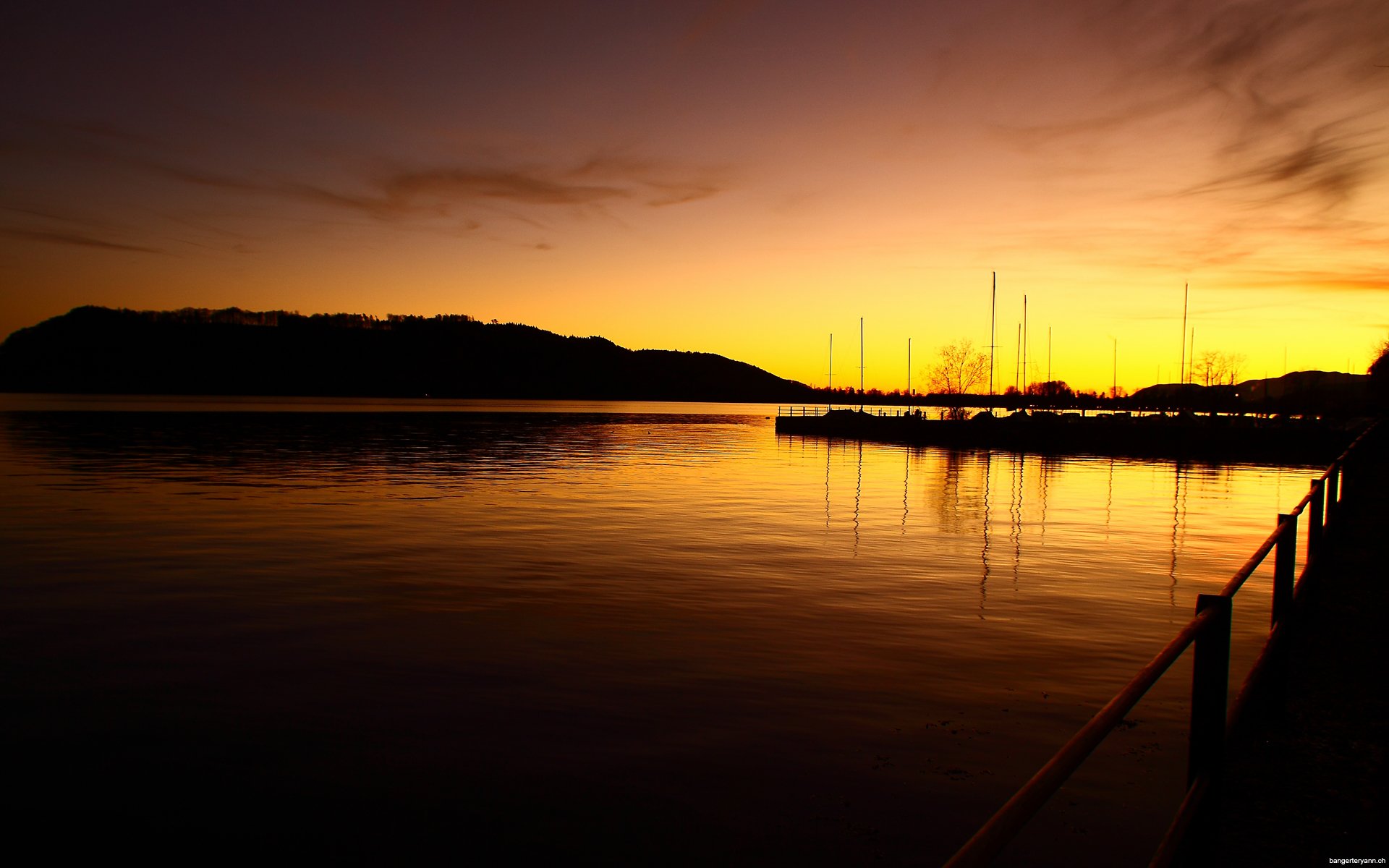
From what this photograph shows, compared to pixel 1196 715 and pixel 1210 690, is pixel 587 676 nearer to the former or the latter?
pixel 1196 715

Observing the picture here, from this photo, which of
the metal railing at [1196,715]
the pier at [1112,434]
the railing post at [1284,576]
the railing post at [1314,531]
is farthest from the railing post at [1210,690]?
the pier at [1112,434]

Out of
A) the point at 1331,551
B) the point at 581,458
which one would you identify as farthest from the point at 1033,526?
A: the point at 581,458

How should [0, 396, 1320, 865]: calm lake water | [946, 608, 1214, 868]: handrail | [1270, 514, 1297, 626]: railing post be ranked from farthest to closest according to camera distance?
[0, 396, 1320, 865]: calm lake water → [1270, 514, 1297, 626]: railing post → [946, 608, 1214, 868]: handrail

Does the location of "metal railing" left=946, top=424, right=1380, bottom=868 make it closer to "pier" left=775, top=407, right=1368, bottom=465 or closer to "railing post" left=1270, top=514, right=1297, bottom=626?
"railing post" left=1270, top=514, right=1297, bottom=626

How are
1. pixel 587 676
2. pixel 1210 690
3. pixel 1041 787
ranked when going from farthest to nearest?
pixel 587 676
pixel 1210 690
pixel 1041 787

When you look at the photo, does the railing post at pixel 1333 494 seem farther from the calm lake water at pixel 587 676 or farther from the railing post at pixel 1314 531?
the calm lake water at pixel 587 676

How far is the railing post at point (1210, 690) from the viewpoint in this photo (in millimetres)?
3949

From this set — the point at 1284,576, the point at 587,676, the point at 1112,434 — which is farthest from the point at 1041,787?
the point at 1112,434

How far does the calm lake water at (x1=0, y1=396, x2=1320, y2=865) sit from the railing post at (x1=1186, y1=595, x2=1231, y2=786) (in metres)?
3.21

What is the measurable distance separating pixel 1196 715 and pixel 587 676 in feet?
27.0

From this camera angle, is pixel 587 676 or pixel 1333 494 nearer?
pixel 587 676

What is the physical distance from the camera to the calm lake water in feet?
25.1

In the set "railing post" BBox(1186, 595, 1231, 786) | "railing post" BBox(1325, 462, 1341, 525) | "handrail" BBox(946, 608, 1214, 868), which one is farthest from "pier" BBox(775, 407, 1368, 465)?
"handrail" BBox(946, 608, 1214, 868)

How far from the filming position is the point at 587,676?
11.3 meters
